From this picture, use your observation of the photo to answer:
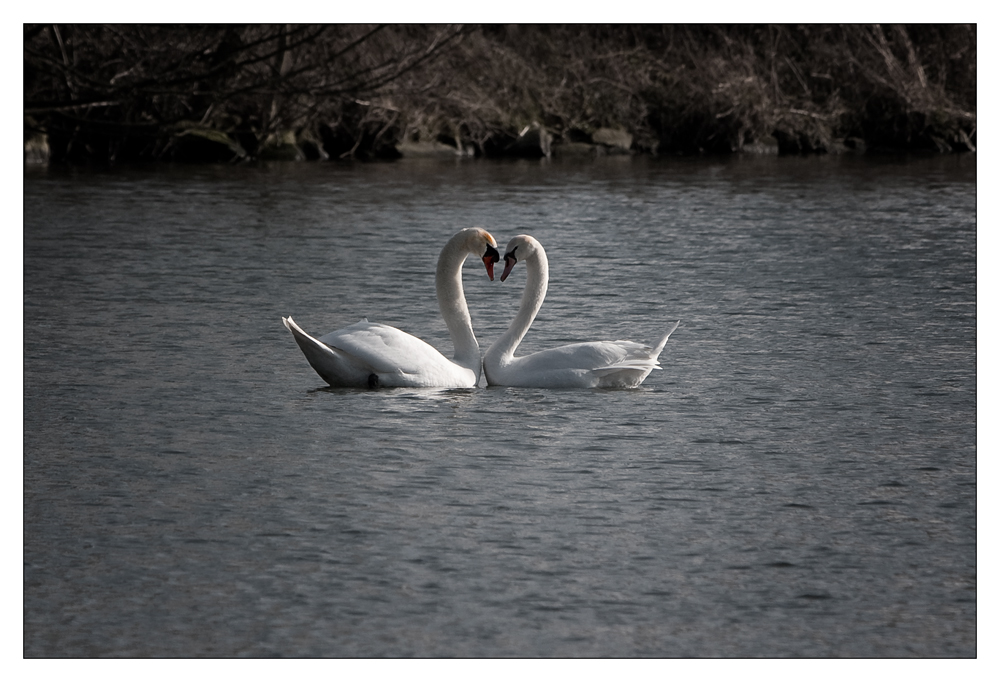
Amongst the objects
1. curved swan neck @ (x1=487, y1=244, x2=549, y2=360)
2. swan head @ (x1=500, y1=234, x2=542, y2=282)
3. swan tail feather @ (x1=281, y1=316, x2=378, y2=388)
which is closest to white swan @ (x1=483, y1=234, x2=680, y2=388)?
curved swan neck @ (x1=487, y1=244, x2=549, y2=360)

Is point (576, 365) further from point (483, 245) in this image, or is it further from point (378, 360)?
point (378, 360)

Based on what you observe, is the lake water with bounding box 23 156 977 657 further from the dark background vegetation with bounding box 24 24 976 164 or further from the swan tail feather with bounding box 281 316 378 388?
the dark background vegetation with bounding box 24 24 976 164

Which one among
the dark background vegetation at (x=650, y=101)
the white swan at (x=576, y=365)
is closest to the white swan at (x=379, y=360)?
the white swan at (x=576, y=365)

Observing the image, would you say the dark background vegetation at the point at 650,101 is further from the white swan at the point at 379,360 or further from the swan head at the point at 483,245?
the white swan at the point at 379,360

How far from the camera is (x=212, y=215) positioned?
17453mm

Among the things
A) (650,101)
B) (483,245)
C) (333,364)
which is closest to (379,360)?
(333,364)

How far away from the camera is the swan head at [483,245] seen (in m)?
8.33

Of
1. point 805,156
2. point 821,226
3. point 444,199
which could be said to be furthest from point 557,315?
point 805,156

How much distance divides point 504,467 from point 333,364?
1.69m

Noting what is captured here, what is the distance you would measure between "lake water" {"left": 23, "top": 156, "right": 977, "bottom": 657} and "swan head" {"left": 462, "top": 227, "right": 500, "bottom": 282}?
0.78 m

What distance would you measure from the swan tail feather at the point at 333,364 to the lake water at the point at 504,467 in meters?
0.10

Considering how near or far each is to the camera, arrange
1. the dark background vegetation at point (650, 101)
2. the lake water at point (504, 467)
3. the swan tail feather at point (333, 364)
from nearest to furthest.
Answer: the lake water at point (504, 467) → the swan tail feather at point (333, 364) → the dark background vegetation at point (650, 101)

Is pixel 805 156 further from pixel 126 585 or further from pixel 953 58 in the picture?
pixel 126 585

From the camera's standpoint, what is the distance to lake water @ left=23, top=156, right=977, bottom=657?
4664mm
